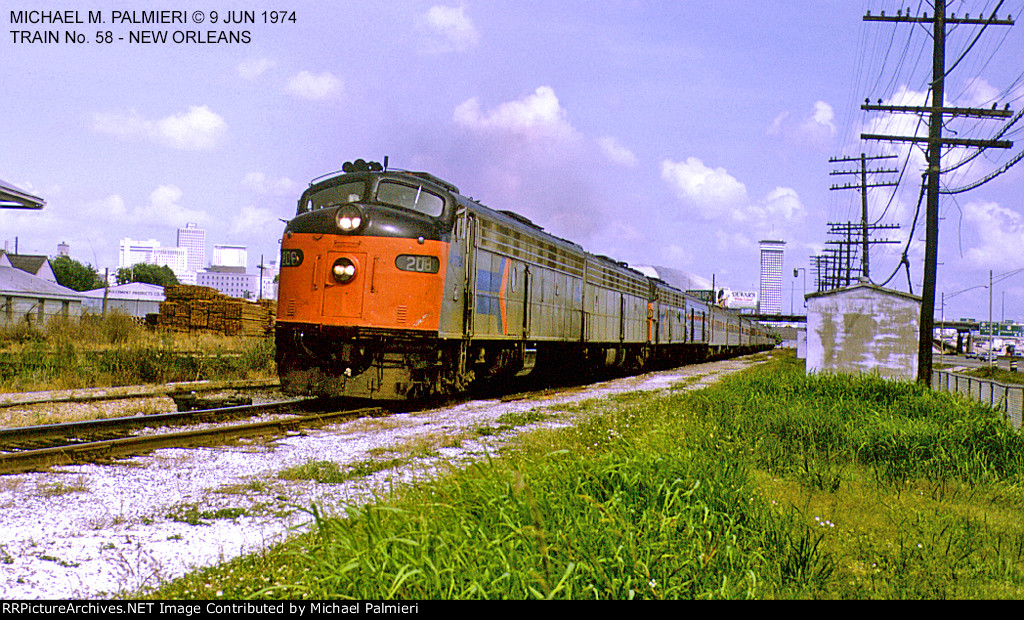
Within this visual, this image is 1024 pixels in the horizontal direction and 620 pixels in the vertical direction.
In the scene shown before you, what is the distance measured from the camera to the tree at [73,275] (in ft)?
→ 302

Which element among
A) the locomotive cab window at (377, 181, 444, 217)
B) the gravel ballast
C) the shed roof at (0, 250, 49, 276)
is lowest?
the gravel ballast

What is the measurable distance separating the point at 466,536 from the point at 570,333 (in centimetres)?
1448

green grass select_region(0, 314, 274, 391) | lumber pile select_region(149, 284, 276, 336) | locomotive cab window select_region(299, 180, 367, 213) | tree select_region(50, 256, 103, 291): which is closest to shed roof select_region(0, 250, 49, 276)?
tree select_region(50, 256, 103, 291)

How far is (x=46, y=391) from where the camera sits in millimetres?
13523

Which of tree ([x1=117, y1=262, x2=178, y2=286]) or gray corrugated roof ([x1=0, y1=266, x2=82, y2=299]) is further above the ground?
tree ([x1=117, y1=262, x2=178, y2=286])

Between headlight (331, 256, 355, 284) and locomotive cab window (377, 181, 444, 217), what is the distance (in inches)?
45.4

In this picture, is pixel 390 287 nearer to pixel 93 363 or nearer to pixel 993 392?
pixel 93 363

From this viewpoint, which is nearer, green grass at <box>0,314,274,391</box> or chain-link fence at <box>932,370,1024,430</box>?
chain-link fence at <box>932,370,1024,430</box>

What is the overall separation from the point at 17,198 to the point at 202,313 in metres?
10.9

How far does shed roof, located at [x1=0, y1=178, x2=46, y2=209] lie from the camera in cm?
2044

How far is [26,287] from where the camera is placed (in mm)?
41406

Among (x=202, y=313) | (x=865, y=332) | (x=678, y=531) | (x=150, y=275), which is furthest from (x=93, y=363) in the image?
(x=150, y=275)

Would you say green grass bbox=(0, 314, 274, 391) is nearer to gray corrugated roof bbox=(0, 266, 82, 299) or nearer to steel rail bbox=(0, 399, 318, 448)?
steel rail bbox=(0, 399, 318, 448)
